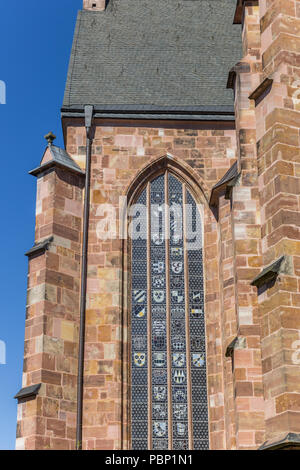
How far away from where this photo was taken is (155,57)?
19781 millimetres

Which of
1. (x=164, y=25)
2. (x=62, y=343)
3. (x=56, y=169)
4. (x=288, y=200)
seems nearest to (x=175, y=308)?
(x=62, y=343)

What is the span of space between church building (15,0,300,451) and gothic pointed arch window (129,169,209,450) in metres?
0.03

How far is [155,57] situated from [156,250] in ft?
18.1

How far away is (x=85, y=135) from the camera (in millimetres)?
17188

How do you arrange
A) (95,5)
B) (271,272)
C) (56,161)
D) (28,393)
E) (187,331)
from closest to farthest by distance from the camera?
(271,272), (28,393), (187,331), (56,161), (95,5)

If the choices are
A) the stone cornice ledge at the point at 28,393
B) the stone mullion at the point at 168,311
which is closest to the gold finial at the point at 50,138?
the stone mullion at the point at 168,311

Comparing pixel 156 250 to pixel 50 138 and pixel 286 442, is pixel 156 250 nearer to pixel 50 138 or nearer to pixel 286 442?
pixel 50 138

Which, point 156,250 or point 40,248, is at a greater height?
point 156,250

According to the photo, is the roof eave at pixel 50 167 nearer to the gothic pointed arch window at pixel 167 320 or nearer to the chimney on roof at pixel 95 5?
the gothic pointed arch window at pixel 167 320

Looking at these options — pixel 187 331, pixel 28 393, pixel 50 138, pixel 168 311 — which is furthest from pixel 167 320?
pixel 50 138

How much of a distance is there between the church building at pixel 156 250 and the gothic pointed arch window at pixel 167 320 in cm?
3

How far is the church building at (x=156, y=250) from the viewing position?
493 inches

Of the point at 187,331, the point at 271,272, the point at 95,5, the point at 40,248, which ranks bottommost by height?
the point at 271,272

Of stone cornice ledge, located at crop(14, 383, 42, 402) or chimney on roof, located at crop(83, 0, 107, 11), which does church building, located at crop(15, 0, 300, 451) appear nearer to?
stone cornice ledge, located at crop(14, 383, 42, 402)
